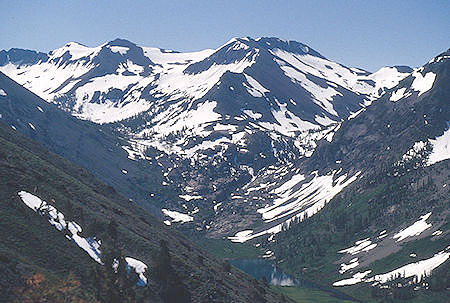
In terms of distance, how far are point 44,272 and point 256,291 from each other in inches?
2209

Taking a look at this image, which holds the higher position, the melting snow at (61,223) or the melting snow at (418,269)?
the melting snow at (418,269)

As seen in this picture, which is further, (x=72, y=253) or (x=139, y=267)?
(x=139, y=267)

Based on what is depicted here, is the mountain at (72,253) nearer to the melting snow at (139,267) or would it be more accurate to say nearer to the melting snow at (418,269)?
the melting snow at (139,267)

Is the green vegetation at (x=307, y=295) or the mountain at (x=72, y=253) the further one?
the green vegetation at (x=307, y=295)

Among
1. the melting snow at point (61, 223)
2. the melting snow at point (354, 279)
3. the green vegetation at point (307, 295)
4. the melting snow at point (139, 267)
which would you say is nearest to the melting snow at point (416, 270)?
the melting snow at point (354, 279)

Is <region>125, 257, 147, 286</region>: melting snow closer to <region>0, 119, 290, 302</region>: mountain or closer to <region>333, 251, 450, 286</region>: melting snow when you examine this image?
<region>0, 119, 290, 302</region>: mountain

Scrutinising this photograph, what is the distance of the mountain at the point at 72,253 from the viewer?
48.7 metres

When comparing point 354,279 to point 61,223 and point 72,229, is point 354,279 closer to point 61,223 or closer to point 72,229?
point 72,229

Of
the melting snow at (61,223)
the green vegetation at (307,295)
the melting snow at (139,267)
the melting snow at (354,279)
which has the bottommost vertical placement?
the melting snow at (139,267)

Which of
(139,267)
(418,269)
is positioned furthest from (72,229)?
(418,269)

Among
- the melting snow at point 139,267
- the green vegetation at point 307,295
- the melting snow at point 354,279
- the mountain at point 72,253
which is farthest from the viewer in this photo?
the melting snow at point 354,279

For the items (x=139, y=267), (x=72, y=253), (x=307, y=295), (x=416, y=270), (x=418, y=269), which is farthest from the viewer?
(x=307, y=295)

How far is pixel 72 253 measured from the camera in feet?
203

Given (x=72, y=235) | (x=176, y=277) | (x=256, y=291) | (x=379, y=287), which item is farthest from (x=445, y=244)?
(x=72, y=235)
